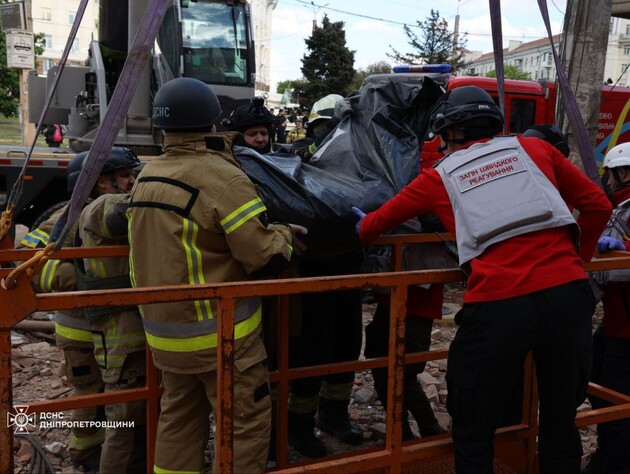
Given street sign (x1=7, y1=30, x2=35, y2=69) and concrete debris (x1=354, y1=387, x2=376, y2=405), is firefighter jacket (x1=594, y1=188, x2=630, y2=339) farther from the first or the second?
street sign (x1=7, y1=30, x2=35, y2=69)

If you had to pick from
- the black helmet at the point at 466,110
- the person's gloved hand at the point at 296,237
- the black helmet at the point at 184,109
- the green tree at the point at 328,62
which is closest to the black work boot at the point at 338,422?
the person's gloved hand at the point at 296,237

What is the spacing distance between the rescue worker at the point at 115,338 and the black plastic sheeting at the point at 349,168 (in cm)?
69

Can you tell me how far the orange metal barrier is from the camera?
1.76 m

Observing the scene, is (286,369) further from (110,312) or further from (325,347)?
(110,312)

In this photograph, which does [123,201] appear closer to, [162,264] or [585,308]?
[162,264]

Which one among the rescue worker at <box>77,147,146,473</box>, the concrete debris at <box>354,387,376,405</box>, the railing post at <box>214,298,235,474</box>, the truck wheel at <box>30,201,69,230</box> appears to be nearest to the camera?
the railing post at <box>214,298,235,474</box>

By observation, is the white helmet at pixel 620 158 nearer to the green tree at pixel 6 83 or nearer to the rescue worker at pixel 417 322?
the rescue worker at pixel 417 322

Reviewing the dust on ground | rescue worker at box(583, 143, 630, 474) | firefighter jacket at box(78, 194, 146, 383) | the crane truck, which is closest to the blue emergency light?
the crane truck

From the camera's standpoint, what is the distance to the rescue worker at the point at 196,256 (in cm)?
211

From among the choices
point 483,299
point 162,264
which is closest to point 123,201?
point 162,264

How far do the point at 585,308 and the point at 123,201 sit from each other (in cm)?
190

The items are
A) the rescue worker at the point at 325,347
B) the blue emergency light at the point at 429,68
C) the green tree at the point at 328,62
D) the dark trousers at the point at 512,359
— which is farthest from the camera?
the green tree at the point at 328,62

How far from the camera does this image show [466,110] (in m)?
2.32

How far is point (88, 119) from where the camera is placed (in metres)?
8.16
